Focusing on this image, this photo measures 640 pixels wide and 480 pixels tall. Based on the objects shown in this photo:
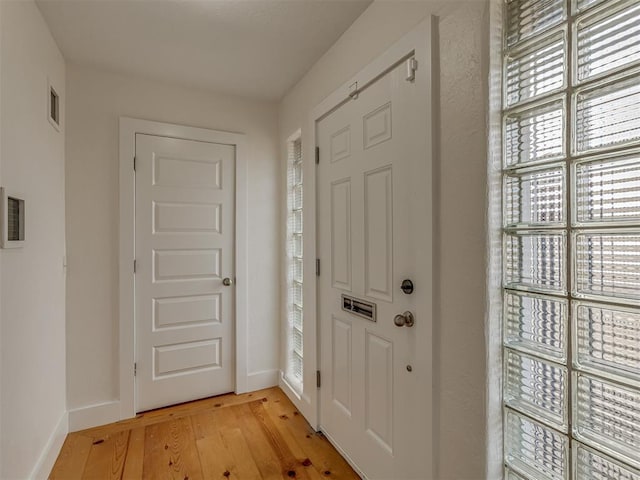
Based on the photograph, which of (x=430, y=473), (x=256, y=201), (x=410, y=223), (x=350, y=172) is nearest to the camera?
(x=430, y=473)

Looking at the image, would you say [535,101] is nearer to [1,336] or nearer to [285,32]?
[285,32]

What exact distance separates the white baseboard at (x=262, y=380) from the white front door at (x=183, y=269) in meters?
0.17

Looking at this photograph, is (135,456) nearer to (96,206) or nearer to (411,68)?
(96,206)

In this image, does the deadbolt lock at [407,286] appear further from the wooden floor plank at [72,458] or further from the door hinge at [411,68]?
the wooden floor plank at [72,458]

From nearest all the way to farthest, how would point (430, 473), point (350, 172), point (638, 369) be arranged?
point (638, 369) → point (430, 473) → point (350, 172)

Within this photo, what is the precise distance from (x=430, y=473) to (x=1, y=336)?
177 centimetres

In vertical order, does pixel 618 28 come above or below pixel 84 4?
below

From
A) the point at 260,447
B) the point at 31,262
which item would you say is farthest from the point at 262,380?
the point at 31,262

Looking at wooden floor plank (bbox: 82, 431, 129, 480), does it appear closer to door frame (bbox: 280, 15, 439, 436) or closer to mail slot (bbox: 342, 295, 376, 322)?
door frame (bbox: 280, 15, 439, 436)

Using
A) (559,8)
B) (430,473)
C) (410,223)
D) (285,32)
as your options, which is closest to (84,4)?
(285,32)

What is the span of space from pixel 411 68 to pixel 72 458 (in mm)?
2761

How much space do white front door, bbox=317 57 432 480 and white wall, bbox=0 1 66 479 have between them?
149 cm

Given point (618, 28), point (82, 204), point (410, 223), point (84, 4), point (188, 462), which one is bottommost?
point (188, 462)

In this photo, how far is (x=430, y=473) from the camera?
49.6 inches
